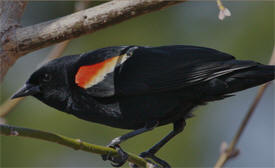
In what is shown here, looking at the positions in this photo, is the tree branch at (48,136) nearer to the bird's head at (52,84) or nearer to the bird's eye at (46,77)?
the bird's head at (52,84)

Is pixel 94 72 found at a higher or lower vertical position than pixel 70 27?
lower

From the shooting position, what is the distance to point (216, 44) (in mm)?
5715

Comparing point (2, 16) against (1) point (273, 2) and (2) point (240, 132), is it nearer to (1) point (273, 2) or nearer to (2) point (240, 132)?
(2) point (240, 132)

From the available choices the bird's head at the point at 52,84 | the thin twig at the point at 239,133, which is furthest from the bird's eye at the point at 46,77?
the thin twig at the point at 239,133

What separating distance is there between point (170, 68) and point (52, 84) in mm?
997

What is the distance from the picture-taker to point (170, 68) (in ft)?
11.3

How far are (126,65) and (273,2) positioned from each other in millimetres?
2958

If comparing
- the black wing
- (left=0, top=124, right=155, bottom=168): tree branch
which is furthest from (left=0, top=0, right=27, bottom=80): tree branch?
(left=0, top=124, right=155, bottom=168): tree branch

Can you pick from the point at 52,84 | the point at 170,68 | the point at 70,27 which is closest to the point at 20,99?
the point at 52,84

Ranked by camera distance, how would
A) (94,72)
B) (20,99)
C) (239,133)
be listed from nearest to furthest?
(239,133)
(20,99)
(94,72)

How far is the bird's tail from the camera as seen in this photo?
129 inches

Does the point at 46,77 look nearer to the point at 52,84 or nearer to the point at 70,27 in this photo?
the point at 52,84

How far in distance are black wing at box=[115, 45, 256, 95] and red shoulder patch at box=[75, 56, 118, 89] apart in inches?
3.7

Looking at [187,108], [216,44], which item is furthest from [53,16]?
[187,108]
